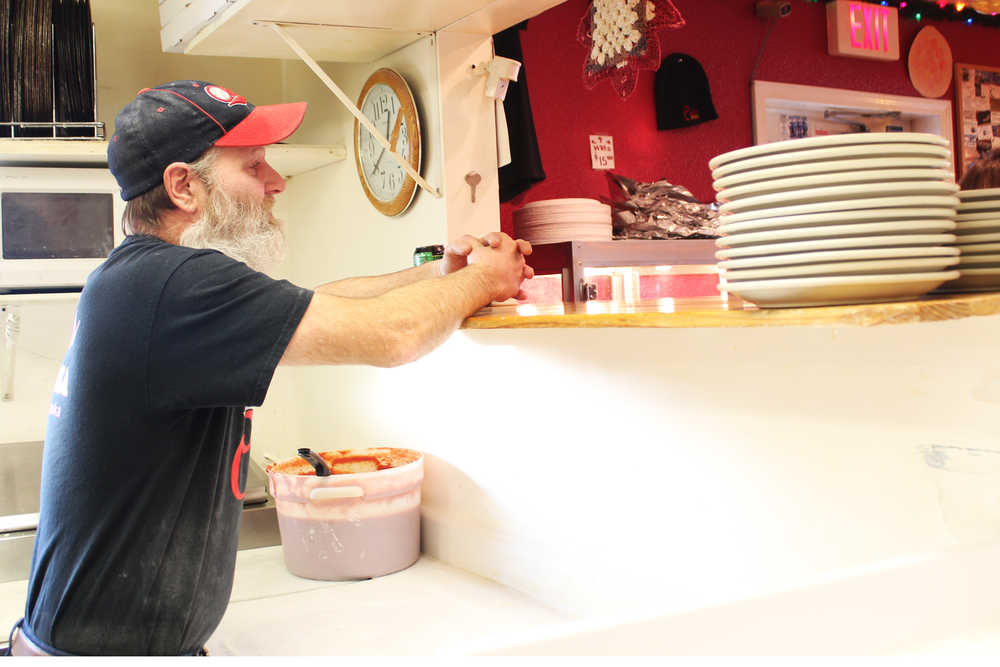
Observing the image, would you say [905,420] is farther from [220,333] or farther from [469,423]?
[469,423]

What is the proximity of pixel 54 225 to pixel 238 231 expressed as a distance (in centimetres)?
130

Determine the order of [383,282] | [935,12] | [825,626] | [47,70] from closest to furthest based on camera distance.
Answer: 1. [825,626]
2. [383,282]
3. [47,70]
4. [935,12]

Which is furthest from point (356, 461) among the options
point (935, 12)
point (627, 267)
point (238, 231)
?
point (935, 12)

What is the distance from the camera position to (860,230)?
0.86m

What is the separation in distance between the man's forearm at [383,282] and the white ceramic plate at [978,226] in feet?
3.56

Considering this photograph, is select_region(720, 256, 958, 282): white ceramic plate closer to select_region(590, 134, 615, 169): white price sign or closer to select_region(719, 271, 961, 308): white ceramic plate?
select_region(719, 271, 961, 308): white ceramic plate

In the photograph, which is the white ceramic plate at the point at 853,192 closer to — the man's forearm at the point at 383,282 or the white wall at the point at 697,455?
the white wall at the point at 697,455

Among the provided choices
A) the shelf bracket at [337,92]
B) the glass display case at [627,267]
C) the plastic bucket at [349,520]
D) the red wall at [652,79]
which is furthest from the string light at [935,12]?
the plastic bucket at [349,520]

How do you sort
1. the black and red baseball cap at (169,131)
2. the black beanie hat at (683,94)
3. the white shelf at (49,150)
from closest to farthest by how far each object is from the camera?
1. the black and red baseball cap at (169,131)
2. the white shelf at (49,150)
3. the black beanie hat at (683,94)

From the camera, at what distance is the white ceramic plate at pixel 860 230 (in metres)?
0.86


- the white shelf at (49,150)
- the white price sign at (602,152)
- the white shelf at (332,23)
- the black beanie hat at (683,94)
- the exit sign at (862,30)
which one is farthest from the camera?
the exit sign at (862,30)

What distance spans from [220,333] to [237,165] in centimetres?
46

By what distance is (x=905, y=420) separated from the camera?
1.17 meters

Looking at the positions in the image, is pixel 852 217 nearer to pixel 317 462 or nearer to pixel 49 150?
pixel 317 462
